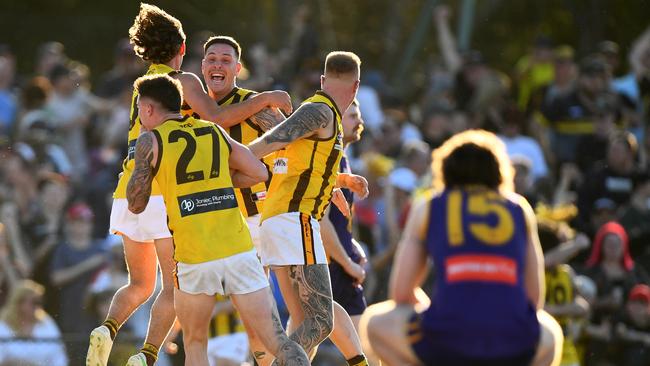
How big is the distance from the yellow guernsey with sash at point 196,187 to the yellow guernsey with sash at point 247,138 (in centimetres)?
130

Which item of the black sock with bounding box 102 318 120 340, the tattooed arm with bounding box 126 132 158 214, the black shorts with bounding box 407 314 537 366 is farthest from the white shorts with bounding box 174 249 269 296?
the black shorts with bounding box 407 314 537 366

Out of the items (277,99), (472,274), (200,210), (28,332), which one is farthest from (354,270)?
(28,332)

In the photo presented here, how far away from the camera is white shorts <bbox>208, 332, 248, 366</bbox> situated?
13742 mm

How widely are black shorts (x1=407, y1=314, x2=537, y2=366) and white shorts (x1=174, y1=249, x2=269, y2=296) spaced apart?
5.86ft

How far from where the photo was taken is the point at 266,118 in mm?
10375

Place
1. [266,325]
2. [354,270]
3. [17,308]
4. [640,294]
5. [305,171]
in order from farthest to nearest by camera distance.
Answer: [640,294] < [17,308] < [354,270] < [305,171] < [266,325]

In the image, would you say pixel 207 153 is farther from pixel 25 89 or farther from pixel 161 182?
pixel 25 89

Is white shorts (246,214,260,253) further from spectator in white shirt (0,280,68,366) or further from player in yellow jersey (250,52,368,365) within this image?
spectator in white shirt (0,280,68,366)

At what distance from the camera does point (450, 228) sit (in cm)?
747

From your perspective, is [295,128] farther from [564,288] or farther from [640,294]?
[640,294]

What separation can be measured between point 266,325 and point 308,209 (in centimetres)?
118

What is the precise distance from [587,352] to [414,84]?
9.32 meters

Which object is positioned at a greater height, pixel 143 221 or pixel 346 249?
pixel 143 221

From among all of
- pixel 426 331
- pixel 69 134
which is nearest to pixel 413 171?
pixel 69 134
